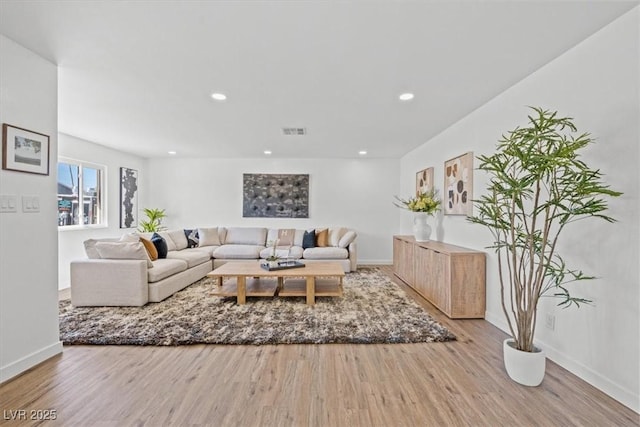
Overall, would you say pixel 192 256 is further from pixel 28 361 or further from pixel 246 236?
pixel 28 361

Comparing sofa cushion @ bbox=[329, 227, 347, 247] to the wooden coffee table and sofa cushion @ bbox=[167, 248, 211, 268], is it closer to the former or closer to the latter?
the wooden coffee table

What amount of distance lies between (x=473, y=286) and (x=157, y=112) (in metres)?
4.30

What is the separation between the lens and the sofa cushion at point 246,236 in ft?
20.1

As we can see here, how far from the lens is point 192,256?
190 inches

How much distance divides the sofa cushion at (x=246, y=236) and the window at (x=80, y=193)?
234cm

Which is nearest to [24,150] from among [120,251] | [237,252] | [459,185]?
[120,251]

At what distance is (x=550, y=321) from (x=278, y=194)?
5200 millimetres

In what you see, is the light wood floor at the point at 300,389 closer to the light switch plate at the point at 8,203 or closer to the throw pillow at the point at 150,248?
the light switch plate at the point at 8,203

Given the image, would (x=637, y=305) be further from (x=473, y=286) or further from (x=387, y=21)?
(x=387, y=21)

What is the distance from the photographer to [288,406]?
5.75 feet

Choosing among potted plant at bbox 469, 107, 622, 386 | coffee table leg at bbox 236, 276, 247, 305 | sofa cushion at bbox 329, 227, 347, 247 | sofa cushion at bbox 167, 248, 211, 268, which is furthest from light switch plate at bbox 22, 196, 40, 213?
sofa cushion at bbox 329, 227, 347, 247

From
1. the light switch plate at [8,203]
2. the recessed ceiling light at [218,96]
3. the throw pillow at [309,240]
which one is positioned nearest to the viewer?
the light switch plate at [8,203]

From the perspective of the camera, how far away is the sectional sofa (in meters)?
3.48

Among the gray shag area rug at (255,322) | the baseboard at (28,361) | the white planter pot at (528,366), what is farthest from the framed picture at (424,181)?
the baseboard at (28,361)
